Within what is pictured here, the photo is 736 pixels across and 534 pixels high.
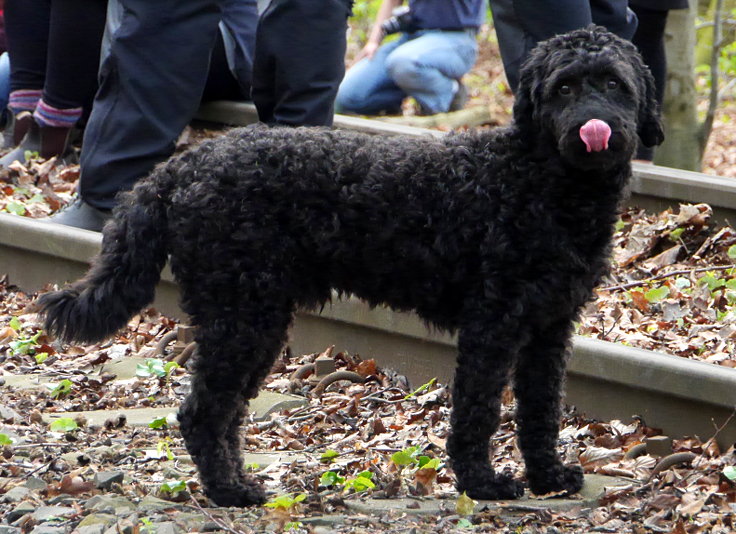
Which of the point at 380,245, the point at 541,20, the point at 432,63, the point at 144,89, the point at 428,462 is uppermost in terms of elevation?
the point at 541,20

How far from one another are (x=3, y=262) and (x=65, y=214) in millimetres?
499

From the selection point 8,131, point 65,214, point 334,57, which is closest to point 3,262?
point 65,214

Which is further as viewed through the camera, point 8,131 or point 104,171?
point 8,131

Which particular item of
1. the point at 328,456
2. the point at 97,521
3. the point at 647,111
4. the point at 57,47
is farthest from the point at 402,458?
the point at 57,47

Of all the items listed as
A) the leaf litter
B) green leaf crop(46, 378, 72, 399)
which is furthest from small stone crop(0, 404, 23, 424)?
green leaf crop(46, 378, 72, 399)

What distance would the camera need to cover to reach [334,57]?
6.75 metres

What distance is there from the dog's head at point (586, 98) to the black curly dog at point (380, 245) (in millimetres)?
13

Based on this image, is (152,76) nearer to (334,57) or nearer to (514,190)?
(334,57)

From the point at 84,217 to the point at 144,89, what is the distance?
96 centimetres

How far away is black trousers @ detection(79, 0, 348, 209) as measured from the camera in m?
6.45

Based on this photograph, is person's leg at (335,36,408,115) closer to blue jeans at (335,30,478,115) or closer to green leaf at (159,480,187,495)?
blue jeans at (335,30,478,115)

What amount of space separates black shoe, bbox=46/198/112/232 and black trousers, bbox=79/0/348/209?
11 centimetres

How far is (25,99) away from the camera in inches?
368

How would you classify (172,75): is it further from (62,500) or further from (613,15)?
(62,500)
